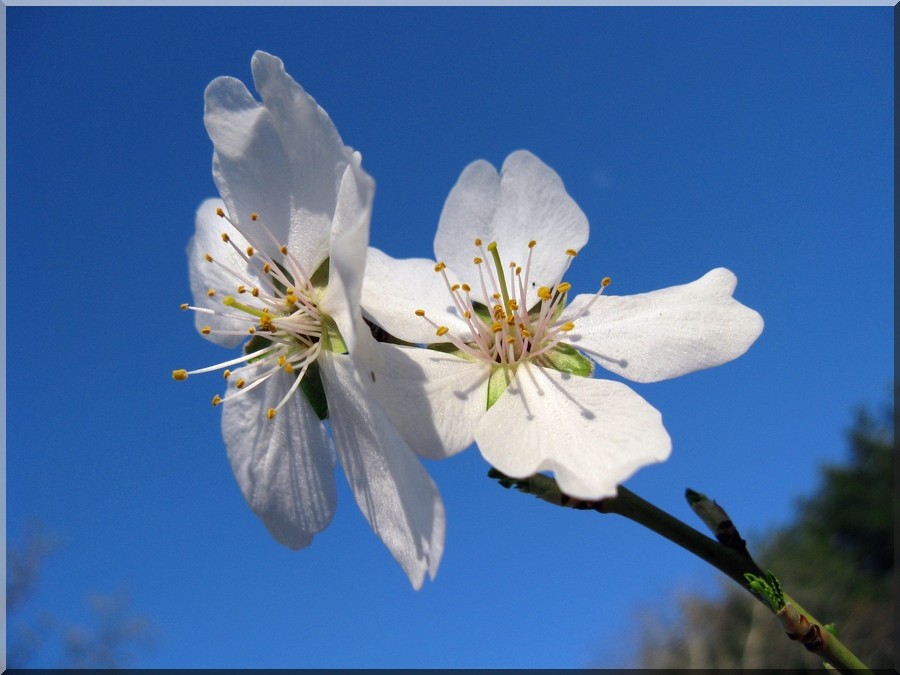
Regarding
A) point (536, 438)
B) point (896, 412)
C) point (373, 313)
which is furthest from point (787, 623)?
point (896, 412)

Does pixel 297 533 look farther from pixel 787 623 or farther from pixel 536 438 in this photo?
pixel 787 623

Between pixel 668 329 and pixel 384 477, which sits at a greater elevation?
pixel 668 329

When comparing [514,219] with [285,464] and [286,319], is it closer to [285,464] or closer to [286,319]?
[286,319]

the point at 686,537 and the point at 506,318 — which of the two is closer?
the point at 686,537

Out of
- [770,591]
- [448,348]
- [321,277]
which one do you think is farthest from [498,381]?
[770,591]

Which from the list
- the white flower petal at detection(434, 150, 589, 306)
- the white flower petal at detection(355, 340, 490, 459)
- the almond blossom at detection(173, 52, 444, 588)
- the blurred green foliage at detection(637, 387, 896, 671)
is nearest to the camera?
the white flower petal at detection(355, 340, 490, 459)

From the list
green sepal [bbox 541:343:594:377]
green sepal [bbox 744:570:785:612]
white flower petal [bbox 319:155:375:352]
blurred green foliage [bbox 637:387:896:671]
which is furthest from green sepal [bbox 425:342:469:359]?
blurred green foliage [bbox 637:387:896:671]

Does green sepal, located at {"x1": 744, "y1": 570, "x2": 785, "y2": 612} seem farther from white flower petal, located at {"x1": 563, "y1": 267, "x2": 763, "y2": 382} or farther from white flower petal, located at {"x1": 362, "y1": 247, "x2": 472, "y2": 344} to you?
white flower petal, located at {"x1": 362, "y1": 247, "x2": 472, "y2": 344}

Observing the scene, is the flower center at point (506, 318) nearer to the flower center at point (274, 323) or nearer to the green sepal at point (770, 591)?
the flower center at point (274, 323)

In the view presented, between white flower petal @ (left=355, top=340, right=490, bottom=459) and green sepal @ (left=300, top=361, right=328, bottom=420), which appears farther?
green sepal @ (left=300, top=361, right=328, bottom=420)
